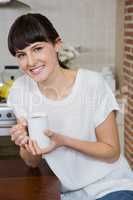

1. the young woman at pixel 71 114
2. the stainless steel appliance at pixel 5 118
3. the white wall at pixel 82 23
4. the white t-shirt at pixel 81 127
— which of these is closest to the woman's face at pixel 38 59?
the young woman at pixel 71 114

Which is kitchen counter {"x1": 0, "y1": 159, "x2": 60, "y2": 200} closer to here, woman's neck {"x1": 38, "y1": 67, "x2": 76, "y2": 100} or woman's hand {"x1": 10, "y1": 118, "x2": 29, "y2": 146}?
woman's hand {"x1": 10, "y1": 118, "x2": 29, "y2": 146}

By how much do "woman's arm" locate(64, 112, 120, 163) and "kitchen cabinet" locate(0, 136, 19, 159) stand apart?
133 cm

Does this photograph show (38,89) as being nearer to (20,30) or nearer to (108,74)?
(20,30)

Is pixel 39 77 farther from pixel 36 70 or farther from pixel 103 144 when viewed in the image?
pixel 103 144

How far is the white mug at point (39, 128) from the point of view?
1101 mm

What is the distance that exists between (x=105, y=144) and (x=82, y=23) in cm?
178

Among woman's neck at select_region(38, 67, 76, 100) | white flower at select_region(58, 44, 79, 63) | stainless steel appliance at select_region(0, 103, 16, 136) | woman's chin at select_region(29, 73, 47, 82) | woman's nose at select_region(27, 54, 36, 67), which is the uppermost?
woman's nose at select_region(27, 54, 36, 67)

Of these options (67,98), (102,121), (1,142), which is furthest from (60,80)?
(1,142)

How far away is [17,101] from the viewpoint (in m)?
1.50

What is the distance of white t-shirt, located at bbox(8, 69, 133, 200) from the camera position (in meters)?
1.41

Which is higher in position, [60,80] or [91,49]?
[60,80]

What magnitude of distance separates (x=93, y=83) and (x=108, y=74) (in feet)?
5.15

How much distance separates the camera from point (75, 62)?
3084 mm

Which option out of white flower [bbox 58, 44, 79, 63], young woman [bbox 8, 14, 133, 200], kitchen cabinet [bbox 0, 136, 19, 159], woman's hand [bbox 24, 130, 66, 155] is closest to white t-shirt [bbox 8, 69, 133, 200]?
young woman [bbox 8, 14, 133, 200]
